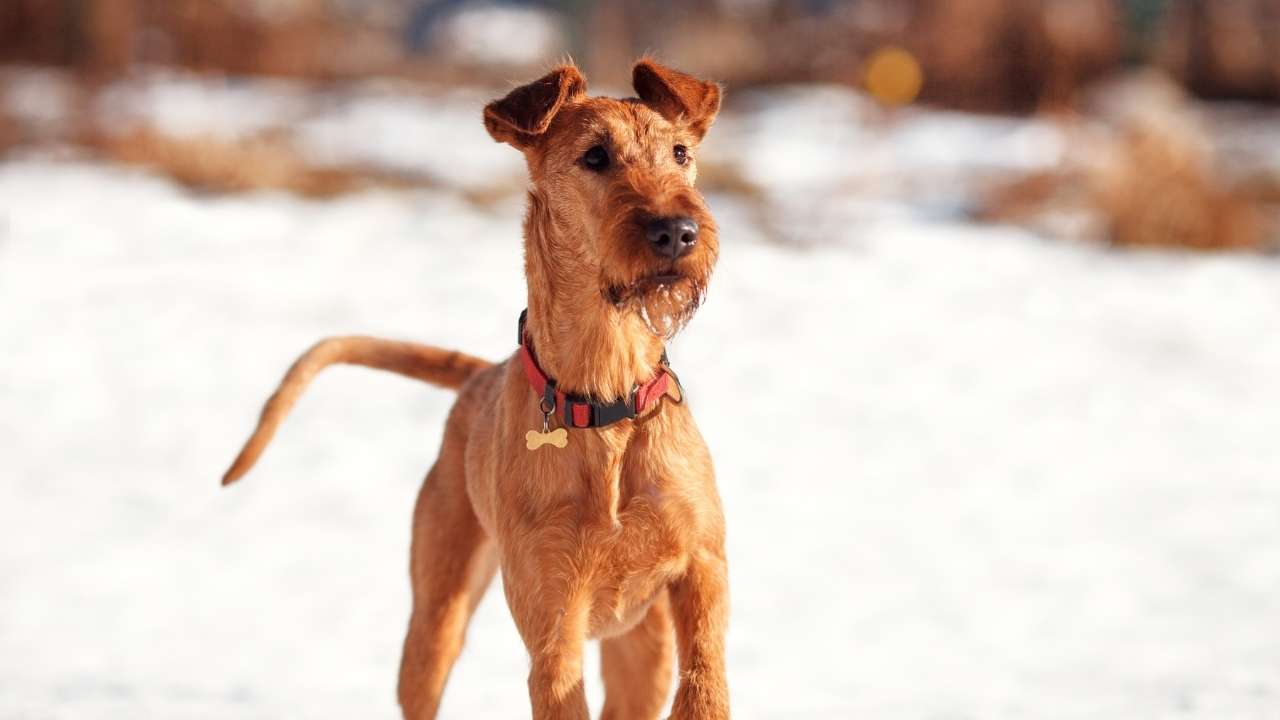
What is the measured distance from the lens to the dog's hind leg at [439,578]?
3352 mm

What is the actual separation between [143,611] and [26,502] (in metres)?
1.54

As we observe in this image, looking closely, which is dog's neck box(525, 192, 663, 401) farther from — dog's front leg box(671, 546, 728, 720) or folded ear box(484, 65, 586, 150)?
dog's front leg box(671, 546, 728, 720)

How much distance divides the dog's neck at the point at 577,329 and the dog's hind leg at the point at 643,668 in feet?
2.22

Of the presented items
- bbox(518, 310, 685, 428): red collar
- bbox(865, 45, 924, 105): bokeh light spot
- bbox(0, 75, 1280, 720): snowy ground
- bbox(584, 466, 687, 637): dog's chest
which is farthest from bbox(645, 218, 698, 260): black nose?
bbox(865, 45, 924, 105): bokeh light spot

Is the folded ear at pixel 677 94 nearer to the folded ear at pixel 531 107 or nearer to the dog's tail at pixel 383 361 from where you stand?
the folded ear at pixel 531 107

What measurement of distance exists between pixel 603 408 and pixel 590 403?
0.10 feet

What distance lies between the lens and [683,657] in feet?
9.41

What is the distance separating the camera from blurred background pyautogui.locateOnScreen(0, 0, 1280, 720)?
5012 mm

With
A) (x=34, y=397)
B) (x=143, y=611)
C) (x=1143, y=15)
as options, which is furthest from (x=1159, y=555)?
(x=1143, y=15)

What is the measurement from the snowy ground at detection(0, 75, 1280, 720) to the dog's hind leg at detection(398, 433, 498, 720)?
114 centimetres

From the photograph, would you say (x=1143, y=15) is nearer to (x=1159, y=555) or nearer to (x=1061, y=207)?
(x=1061, y=207)

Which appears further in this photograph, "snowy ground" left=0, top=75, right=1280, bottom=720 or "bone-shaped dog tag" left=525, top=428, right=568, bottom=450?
"snowy ground" left=0, top=75, right=1280, bottom=720

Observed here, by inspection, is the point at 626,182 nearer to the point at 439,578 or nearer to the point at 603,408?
the point at 603,408

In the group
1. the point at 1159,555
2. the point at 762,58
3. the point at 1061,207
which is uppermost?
the point at 762,58
